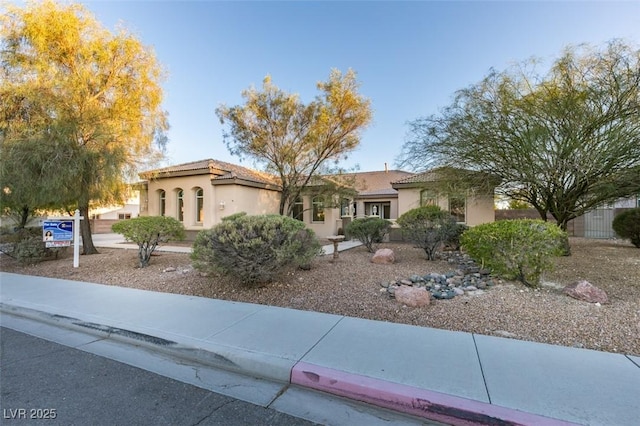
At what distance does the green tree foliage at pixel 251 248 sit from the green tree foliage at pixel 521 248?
12.8 feet

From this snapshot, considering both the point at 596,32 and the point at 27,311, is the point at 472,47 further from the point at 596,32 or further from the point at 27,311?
the point at 27,311

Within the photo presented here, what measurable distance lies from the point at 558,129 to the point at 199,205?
52.5 feet

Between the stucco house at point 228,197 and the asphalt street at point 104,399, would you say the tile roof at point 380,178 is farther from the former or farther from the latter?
the asphalt street at point 104,399

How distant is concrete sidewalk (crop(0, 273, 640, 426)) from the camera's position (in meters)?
2.70

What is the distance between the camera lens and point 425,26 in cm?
1056

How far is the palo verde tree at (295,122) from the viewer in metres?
14.8

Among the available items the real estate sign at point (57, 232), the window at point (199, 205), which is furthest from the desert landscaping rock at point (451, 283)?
the window at point (199, 205)

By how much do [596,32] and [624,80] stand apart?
1.55 m

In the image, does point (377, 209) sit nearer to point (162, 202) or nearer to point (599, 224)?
point (599, 224)

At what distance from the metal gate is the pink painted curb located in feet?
68.8

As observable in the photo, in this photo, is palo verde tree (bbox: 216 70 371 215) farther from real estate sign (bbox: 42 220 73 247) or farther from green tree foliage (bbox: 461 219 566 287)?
green tree foliage (bbox: 461 219 566 287)

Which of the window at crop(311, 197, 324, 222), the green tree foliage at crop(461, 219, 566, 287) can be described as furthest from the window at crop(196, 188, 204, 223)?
the green tree foliage at crop(461, 219, 566, 287)

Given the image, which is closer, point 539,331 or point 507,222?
point 539,331

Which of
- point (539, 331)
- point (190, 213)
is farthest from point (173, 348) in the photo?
point (190, 213)
